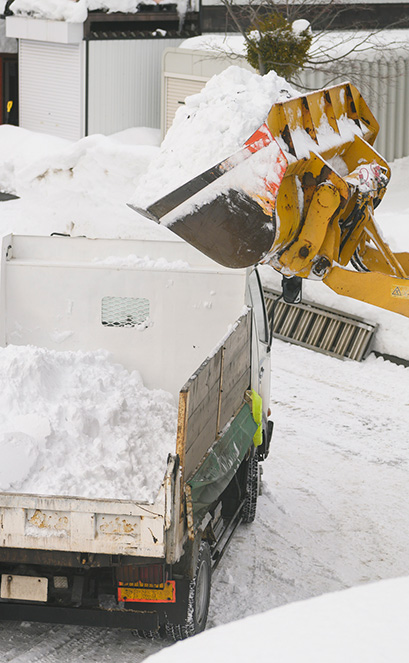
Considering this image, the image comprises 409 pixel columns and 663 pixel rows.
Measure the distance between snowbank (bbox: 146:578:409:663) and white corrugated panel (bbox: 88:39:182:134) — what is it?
770 inches

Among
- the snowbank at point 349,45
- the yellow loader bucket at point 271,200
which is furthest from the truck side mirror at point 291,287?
the snowbank at point 349,45

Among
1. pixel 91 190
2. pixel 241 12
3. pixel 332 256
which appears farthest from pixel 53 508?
pixel 241 12

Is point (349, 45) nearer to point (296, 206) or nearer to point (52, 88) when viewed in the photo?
point (52, 88)

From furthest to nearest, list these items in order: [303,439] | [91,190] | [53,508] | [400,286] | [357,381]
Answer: [91,190]
[357,381]
[303,439]
[400,286]
[53,508]

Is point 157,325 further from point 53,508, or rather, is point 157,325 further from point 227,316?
Answer: point 53,508

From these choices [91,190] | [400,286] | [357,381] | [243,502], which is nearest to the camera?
[400,286]

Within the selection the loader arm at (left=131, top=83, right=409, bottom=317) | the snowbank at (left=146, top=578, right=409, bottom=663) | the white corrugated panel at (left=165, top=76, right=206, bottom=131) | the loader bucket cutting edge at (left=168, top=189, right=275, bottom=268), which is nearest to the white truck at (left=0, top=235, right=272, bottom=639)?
the loader bucket cutting edge at (left=168, top=189, right=275, bottom=268)

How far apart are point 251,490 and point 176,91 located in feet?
47.3

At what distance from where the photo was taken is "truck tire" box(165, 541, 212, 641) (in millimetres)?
6109

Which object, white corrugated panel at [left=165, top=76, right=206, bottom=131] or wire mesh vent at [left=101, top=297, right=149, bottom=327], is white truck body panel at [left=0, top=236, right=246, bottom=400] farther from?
white corrugated panel at [left=165, top=76, right=206, bottom=131]

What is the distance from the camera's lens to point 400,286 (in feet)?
21.1

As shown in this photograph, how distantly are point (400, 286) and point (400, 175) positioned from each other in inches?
514

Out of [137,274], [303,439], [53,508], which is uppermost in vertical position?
[137,274]

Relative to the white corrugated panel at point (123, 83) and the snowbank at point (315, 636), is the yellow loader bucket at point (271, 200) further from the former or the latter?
the white corrugated panel at point (123, 83)
